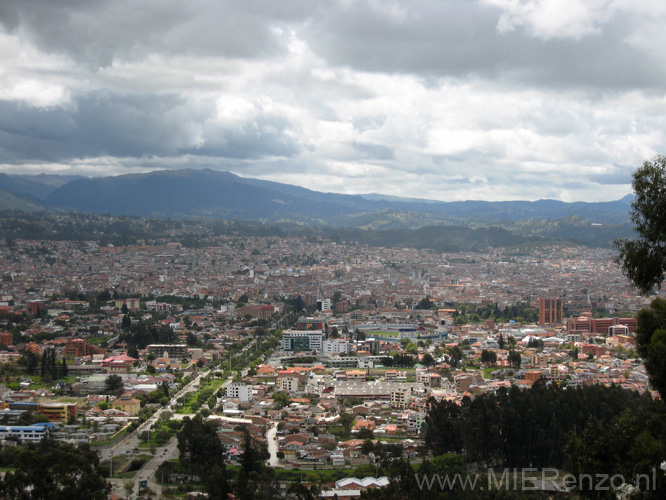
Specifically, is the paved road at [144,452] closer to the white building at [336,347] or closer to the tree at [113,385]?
the tree at [113,385]

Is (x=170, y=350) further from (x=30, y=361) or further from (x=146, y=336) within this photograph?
(x=30, y=361)

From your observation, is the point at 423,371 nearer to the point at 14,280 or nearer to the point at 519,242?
the point at 14,280

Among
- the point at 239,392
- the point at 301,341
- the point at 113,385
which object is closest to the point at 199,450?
the point at 239,392

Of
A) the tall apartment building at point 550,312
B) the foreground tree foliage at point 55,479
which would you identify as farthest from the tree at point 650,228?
the tall apartment building at point 550,312

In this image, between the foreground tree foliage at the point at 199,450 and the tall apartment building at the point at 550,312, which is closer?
the foreground tree foliage at the point at 199,450

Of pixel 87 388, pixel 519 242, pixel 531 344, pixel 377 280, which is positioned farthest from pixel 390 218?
pixel 87 388

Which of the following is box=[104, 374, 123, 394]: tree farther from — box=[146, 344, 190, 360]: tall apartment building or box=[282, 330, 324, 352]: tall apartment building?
box=[282, 330, 324, 352]: tall apartment building

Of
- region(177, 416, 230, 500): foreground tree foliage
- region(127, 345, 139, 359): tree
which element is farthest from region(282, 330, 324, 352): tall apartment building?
region(177, 416, 230, 500): foreground tree foliage
